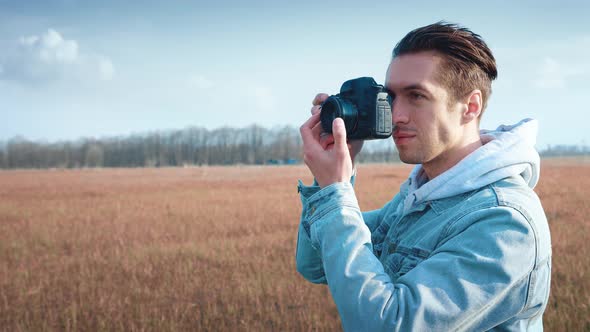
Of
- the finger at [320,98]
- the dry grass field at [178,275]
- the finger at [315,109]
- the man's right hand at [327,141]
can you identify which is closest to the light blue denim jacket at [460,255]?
the man's right hand at [327,141]

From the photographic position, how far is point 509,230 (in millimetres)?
1264

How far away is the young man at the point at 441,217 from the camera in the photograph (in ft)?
4.00

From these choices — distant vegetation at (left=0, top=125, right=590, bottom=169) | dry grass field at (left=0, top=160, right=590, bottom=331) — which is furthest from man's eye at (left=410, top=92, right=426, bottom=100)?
distant vegetation at (left=0, top=125, right=590, bottom=169)

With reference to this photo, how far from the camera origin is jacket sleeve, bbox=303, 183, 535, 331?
120 centimetres

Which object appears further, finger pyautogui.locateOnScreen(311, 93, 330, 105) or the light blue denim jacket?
finger pyautogui.locateOnScreen(311, 93, 330, 105)

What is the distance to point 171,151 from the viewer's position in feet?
345

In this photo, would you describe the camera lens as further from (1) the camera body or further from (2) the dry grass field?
(2) the dry grass field

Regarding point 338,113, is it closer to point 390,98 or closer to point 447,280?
point 390,98

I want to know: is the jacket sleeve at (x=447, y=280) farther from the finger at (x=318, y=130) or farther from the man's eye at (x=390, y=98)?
the man's eye at (x=390, y=98)

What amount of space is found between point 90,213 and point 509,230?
44.5 ft

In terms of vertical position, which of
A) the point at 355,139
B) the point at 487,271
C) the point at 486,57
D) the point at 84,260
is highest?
the point at 486,57

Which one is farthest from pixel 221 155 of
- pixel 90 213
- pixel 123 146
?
pixel 90 213

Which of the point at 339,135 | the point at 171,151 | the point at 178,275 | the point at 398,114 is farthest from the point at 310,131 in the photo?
the point at 171,151

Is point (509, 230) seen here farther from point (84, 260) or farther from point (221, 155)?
point (221, 155)
